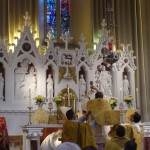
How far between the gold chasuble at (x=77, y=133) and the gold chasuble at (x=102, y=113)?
0.65 metres

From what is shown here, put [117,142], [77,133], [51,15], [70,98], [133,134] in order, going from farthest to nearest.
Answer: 1. [51,15]
2. [70,98]
3. [133,134]
4. [77,133]
5. [117,142]

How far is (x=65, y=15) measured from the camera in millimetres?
15555

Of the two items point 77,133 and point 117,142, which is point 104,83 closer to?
point 77,133

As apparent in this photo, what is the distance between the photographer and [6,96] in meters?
12.0

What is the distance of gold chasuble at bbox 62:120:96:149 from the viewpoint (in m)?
7.26

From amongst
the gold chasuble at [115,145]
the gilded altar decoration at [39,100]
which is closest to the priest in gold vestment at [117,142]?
the gold chasuble at [115,145]

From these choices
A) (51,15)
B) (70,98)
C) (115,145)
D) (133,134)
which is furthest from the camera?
(51,15)

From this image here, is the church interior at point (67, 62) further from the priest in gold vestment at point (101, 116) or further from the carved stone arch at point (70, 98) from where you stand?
the priest in gold vestment at point (101, 116)

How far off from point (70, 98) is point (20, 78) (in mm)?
1645

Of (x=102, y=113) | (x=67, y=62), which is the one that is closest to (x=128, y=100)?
(x=67, y=62)

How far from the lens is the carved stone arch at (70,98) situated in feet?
40.5

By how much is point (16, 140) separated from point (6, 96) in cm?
133

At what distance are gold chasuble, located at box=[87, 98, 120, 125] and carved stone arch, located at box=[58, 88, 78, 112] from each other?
4.05 m

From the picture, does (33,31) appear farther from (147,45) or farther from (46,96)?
(147,45)
